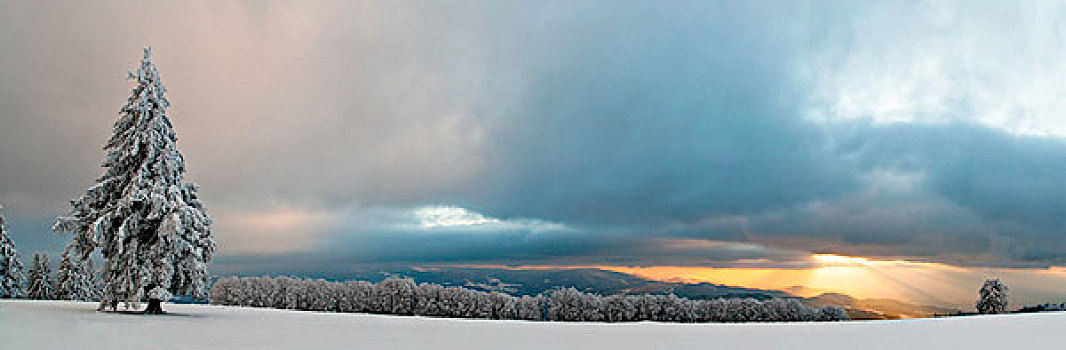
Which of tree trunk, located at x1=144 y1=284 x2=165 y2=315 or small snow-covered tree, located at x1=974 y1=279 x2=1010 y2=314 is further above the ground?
A: tree trunk, located at x1=144 y1=284 x2=165 y2=315

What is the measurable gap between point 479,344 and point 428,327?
5.42 metres

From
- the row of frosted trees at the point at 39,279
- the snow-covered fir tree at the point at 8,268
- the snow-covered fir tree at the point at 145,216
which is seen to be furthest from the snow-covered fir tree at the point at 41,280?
the snow-covered fir tree at the point at 145,216

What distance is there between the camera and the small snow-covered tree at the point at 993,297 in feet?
161

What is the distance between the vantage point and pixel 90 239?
2339 cm

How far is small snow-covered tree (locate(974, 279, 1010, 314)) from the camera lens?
161 feet

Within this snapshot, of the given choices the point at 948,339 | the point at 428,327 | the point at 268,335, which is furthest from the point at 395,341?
the point at 948,339

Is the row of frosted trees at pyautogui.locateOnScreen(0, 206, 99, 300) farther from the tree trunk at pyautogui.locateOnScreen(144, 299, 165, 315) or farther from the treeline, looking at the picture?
the tree trunk at pyautogui.locateOnScreen(144, 299, 165, 315)

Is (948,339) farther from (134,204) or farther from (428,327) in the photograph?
(134,204)

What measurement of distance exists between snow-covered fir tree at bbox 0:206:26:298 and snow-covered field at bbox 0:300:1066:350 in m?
47.7

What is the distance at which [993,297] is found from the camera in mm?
49562

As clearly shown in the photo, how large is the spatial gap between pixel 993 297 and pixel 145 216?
57559 millimetres

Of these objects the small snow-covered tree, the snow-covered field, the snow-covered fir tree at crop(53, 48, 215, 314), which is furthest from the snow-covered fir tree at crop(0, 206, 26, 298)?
the small snow-covered tree

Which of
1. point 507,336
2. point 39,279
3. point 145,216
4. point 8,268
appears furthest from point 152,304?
point 39,279

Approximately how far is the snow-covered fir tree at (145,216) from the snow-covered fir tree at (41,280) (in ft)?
200
